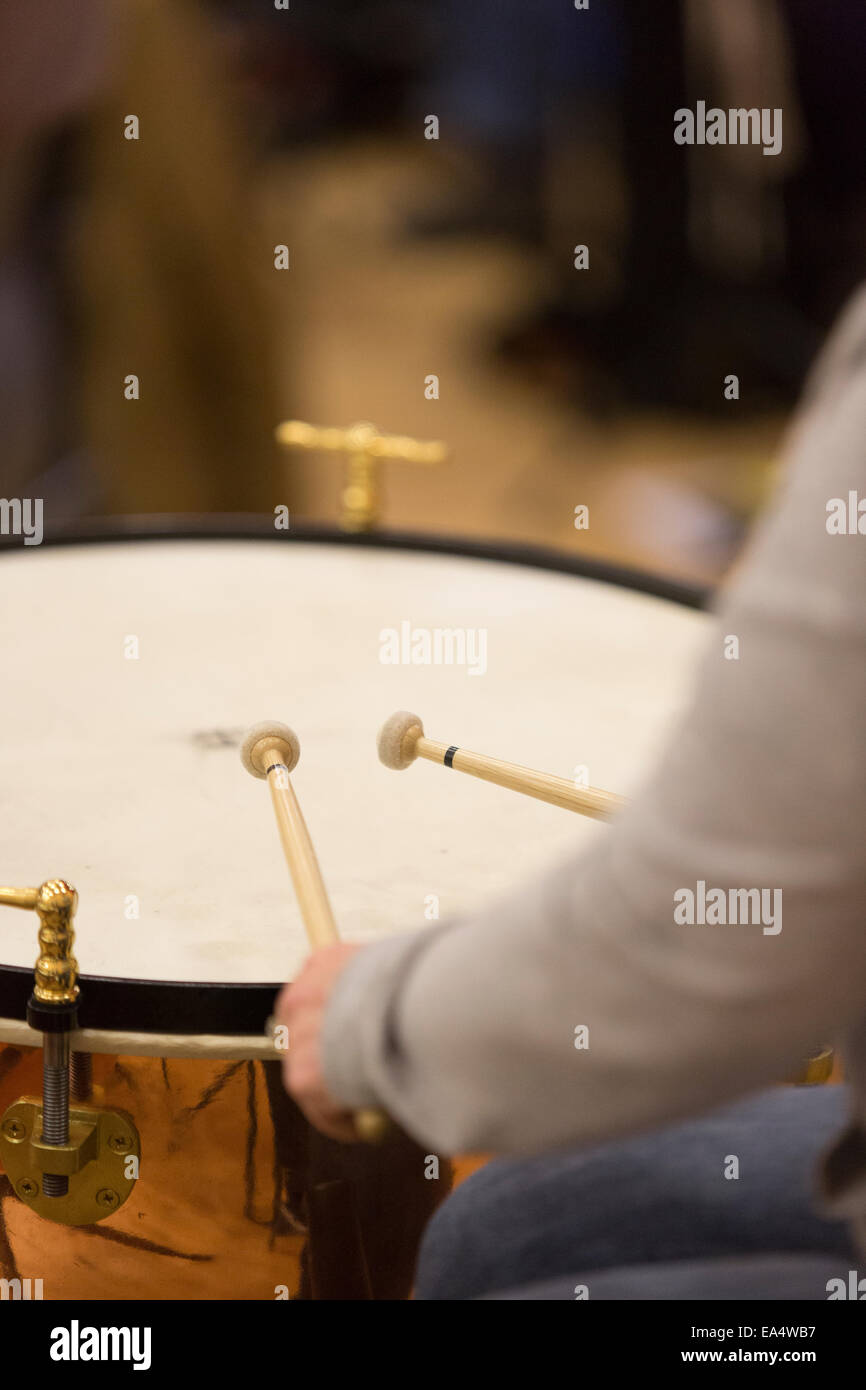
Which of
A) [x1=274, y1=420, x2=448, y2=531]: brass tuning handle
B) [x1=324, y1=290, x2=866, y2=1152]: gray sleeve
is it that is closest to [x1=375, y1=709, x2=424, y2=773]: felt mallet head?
[x1=324, y1=290, x2=866, y2=1152]: gray sleeve

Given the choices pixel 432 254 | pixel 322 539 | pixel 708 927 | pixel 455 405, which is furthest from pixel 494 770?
pixel 432 254

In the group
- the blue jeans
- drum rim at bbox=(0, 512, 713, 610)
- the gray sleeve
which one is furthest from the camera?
drum rim at bbox=(0, 512, 713, 610)

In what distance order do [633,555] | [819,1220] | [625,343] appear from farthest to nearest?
[625,343], [633,555], [819,1220]

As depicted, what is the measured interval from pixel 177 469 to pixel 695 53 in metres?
1.41

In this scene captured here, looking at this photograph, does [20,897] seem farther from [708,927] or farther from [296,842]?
Answer: [708,927]

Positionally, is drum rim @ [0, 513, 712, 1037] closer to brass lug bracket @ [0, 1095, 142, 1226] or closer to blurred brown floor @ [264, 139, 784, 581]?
brass lug bracket @ [0, 1095, 142, 1226]

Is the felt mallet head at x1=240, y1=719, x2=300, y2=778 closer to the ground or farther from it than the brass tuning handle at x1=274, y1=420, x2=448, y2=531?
closer to the ground

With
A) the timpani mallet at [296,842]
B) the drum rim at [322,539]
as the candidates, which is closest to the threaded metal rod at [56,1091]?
the timpani mallet at [296,842]

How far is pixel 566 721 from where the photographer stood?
1.11 meters

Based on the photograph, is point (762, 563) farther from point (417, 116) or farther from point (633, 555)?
point (417, 116)

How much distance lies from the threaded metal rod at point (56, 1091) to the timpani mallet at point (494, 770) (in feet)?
0.84

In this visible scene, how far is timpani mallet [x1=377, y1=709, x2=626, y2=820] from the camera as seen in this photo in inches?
31.8

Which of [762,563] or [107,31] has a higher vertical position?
[107,31]
